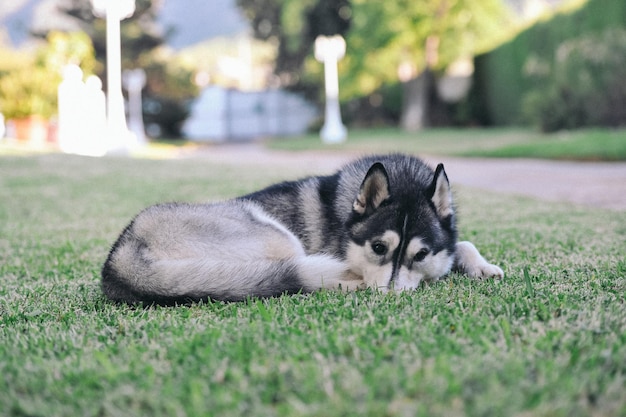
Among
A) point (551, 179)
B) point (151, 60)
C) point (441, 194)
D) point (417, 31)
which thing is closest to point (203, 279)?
point (441, 194)

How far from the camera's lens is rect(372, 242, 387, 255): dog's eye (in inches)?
111

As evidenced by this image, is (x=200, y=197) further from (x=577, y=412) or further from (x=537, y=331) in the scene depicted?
(x=577, y=412)

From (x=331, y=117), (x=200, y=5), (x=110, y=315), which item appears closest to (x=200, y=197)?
(x=110, y=315)

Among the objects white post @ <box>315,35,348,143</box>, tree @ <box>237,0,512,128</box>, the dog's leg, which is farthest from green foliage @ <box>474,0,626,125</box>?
the dog's leg

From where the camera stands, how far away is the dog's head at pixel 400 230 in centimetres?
277

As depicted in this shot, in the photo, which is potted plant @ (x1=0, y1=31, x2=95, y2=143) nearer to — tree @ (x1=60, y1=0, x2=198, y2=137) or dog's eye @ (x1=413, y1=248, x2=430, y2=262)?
tree @ (x1=60, y1=0, x2=198, y2=137)

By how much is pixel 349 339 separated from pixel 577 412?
2.40ft

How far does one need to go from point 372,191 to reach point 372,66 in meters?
22.5

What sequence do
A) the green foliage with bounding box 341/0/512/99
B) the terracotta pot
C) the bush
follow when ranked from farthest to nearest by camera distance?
1. the green foliage with bounding box 341/0/512/99
2. the terracotta pot
3. the bush

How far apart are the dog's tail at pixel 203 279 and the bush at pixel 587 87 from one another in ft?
44.9

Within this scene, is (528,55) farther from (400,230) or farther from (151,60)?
(400,230)

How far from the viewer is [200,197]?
6984 mm

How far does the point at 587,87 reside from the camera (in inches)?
579

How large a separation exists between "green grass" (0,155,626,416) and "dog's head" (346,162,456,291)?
14 centimetres
